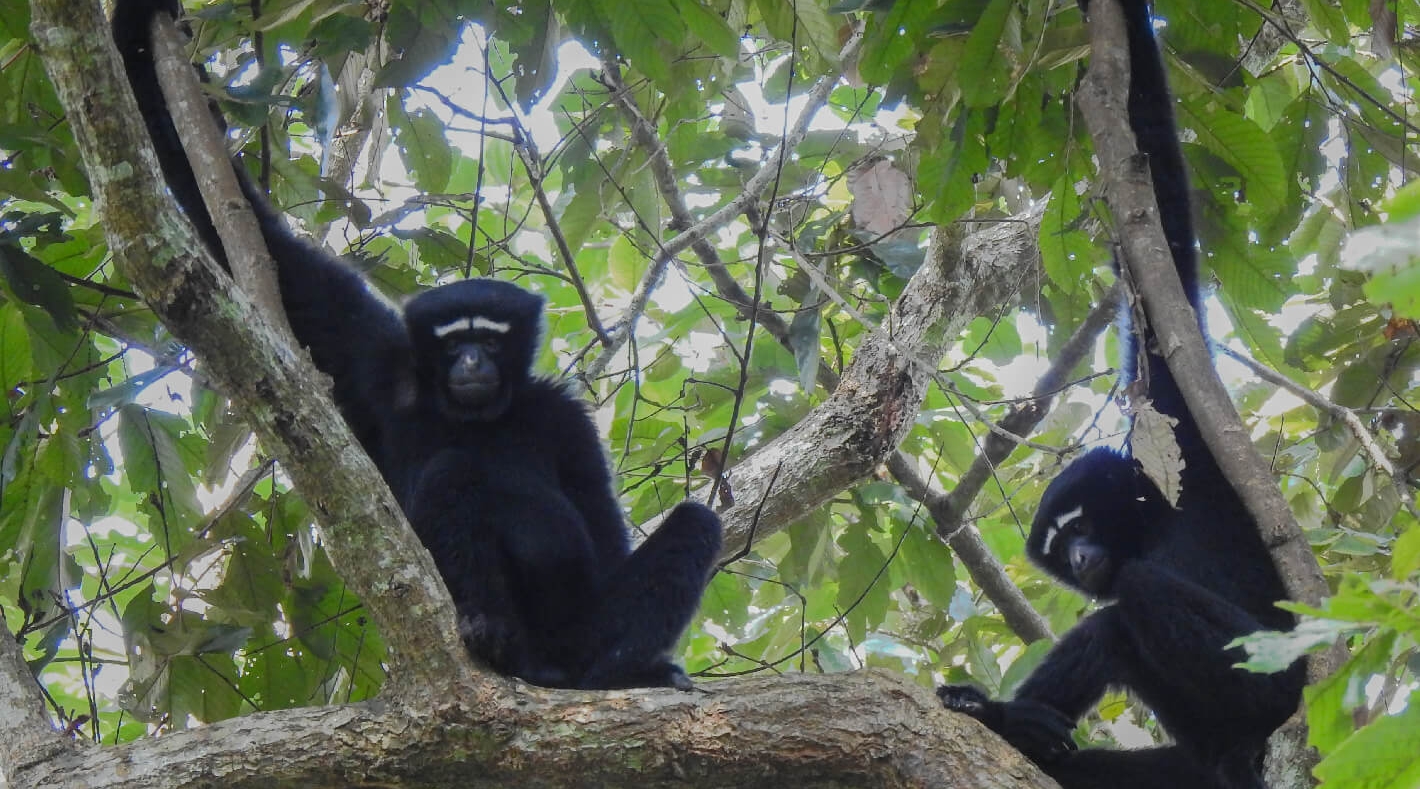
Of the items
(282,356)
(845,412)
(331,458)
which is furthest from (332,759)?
(845,412)

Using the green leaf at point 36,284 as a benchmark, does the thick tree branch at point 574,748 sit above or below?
below

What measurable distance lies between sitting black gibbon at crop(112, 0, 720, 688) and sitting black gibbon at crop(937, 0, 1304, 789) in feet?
3.58

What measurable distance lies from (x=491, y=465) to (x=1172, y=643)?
8.09 ft

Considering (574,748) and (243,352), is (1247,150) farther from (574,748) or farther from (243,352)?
(243,352)

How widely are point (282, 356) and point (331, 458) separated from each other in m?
0.29

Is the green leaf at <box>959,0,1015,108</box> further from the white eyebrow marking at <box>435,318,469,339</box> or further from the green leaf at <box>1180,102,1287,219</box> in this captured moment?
the white eyebrow marking at <box>435,318,469,339</box>

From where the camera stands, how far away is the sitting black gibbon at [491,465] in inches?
167

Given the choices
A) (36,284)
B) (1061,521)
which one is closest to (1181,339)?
(1061,521)

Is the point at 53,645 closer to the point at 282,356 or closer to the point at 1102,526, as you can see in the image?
the point at 282,356

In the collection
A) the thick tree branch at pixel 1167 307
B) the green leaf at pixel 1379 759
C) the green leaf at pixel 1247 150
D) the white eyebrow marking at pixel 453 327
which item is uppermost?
the white eyebrow marking at pixel 453 327

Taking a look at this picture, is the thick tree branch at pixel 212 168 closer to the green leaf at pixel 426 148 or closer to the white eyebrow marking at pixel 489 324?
the white eyebrow marking at pixel 489 324

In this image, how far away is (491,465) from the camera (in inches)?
186

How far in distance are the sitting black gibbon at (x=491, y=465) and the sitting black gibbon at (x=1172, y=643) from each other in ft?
3.58

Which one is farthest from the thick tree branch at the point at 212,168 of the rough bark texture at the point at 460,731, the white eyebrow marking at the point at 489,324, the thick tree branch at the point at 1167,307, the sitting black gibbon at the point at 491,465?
the thick tree branch at the point at 1167,307
